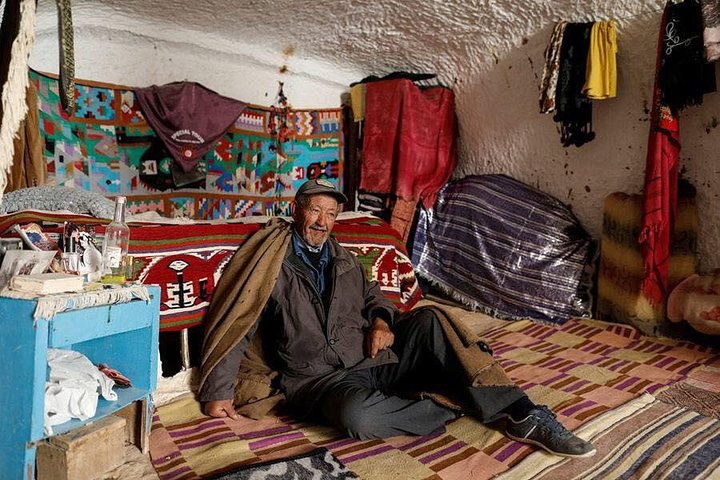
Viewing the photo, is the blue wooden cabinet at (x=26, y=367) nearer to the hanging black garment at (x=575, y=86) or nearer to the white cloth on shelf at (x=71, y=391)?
the white cloth on shelf at (x=71, y=391)

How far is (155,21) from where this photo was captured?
3.63 m

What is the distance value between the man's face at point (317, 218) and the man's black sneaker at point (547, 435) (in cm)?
102

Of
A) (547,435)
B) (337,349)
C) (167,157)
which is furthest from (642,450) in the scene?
(167,157)

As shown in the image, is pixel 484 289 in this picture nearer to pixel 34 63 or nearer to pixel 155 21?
pixel 155 21

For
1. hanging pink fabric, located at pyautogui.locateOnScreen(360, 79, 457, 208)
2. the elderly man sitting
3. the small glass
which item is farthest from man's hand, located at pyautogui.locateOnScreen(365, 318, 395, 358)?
hanging pink fabric, located at pyautogui.locateOnScreen(360, 79, 457, 208)

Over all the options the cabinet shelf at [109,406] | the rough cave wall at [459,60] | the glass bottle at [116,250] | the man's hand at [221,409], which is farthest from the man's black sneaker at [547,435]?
the rough cave wall at [459,60]

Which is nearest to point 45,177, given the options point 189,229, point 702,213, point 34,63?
point 34,63

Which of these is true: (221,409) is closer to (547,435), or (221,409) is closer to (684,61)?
(547,435)

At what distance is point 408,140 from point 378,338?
2.42 metres

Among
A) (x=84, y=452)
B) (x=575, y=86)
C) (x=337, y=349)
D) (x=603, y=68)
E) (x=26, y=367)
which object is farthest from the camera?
(x=575, y=86)

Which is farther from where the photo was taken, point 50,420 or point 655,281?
point 655,281

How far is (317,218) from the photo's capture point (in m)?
2.08

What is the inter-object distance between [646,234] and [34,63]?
3.82 meters

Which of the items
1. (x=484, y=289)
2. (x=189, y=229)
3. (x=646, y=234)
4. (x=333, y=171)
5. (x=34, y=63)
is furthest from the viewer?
(x=333, y=171)
